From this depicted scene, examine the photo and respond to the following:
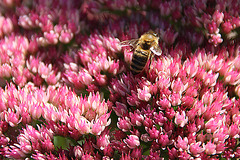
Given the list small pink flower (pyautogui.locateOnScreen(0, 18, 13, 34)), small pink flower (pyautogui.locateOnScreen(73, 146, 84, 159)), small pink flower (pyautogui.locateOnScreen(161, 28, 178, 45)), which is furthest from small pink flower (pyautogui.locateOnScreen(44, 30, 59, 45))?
small pink flower (pyautogui.locateOnScreen(73, 146, 84, 159))

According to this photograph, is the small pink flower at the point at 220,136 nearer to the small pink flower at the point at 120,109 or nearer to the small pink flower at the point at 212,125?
the small pink flower at the point at 212,125

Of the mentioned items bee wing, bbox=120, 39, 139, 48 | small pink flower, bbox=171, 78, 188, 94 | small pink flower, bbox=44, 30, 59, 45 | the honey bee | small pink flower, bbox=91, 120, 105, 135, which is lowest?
small pink flower, bbox=91, 120, 105, 135

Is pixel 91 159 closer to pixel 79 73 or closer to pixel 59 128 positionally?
pixel 59 128

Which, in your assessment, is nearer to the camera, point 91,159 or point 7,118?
point 91,159

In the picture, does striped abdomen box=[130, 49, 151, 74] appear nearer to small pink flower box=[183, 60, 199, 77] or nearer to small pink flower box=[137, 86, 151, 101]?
small pink flower box=[137, 86, 151, 101]

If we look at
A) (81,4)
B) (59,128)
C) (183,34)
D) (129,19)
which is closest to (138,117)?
(59,128)

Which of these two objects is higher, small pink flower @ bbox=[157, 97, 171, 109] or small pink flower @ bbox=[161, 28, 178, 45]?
small pink flower @ bbox=[161, 28, 178, 45]

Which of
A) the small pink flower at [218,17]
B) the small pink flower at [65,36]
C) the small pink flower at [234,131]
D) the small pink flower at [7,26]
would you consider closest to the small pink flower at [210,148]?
the small pink flower at [234,131]

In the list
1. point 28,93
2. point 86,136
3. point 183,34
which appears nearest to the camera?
point 86,136

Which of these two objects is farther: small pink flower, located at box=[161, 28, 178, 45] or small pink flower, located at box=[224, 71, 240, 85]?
small pink flower, located at box=[161, 28, 178, 45]

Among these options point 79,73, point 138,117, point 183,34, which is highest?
point 183,34
